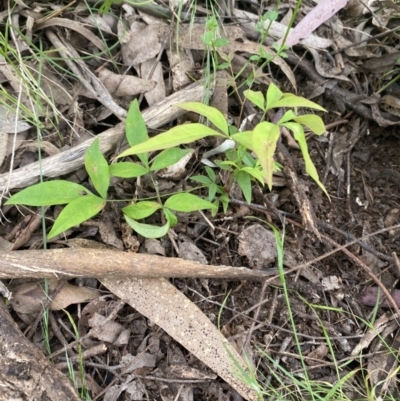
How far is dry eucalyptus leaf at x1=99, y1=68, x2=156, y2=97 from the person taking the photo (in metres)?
1.62

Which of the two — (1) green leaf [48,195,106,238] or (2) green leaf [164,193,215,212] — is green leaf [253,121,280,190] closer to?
(2) green leaf [164,193,215,212]

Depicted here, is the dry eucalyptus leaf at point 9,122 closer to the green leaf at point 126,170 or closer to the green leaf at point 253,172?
the green leaf at point 126,170

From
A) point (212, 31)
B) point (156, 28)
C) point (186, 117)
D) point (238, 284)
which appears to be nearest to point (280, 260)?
point (238, 284)

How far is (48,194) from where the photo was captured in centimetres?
131

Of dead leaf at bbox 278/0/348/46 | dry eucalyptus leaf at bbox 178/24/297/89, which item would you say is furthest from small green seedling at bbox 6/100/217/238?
dead leaf at bbox 278/0/348/46

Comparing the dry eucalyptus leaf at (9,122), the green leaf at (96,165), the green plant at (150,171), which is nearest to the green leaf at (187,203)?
the green plant at (150,171)

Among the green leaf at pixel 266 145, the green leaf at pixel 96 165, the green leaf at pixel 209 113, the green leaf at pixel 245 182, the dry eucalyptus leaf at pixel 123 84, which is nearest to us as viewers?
the green leaf at pixel 266 145

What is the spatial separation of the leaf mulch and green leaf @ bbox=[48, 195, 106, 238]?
0.11 m

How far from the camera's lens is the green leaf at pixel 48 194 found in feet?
4.18

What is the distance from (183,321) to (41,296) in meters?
0.44

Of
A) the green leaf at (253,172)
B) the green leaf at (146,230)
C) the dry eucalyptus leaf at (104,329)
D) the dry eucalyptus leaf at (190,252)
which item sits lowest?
the dry eucalyptus leaf at (104,329)

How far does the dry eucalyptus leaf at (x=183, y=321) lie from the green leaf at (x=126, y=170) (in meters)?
0.33

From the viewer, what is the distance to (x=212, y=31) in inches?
59.6

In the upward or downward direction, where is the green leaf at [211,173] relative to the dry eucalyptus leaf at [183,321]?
upward
